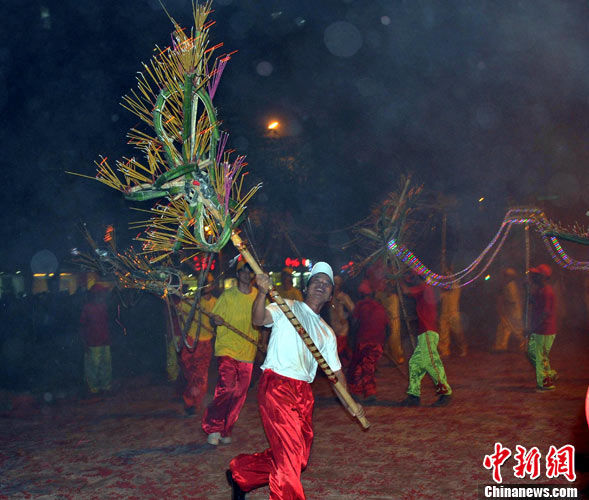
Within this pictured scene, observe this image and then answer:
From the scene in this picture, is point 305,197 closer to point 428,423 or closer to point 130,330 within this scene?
point 130,330

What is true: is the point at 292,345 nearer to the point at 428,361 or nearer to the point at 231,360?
the point at 231,360

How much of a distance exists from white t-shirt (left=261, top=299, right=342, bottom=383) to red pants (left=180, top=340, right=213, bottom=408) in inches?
153

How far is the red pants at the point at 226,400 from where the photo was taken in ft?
20.6

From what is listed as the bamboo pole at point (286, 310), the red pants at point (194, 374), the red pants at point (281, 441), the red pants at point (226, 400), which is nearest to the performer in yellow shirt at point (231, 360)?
the red pants at point (226, 400)

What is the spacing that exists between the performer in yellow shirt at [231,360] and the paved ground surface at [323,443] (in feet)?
1.04

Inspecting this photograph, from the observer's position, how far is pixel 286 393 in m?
4.14

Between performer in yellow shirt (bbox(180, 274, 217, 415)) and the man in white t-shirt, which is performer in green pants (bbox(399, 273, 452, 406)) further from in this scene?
the man in white t-shirt

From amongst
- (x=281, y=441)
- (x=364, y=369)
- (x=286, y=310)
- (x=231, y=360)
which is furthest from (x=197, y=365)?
(x=286, y=310)

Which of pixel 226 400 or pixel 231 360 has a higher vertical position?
pixel 231 360

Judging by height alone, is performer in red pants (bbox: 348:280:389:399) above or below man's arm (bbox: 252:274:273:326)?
below

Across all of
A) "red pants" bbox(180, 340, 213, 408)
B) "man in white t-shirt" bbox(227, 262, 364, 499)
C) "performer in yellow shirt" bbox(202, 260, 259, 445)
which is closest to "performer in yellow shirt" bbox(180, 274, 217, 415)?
"red pants" bbox(180, 340, 213, 408)

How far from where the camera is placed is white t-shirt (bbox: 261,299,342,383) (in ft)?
13.8

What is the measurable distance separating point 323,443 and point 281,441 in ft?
8.62

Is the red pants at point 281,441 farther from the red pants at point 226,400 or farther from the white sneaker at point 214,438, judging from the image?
the white sneaker at point 214,438
